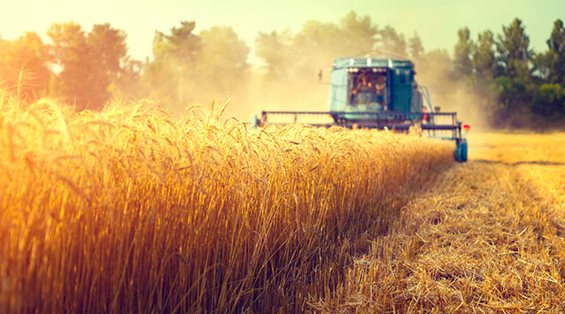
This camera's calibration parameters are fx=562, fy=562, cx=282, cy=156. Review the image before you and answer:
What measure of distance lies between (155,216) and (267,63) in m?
67.5

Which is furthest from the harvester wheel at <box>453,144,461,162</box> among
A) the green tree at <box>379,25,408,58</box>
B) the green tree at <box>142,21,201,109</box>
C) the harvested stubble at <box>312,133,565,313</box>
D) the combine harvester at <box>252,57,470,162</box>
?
the green tree at <box>379,25,408,58</box>

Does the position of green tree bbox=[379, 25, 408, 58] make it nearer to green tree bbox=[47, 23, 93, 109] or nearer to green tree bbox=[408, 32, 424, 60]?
green tree bbox=[408, 32, 424, 60]

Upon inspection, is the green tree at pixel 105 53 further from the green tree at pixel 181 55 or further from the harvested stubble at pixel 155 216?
the harvested stubble at pixel 155 216

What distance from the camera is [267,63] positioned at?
227ft

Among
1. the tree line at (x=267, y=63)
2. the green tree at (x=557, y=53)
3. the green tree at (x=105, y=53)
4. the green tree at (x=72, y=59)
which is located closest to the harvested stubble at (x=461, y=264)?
the tree line at (x=267, y=63)

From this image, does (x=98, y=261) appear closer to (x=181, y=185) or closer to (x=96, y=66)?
(x=181, y=185)

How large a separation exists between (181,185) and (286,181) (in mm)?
1190

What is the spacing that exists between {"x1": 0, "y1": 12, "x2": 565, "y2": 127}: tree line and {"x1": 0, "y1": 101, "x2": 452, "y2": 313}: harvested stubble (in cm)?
2336

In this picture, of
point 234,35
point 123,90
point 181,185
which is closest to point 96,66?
point 123,90

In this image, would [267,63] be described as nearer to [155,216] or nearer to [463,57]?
[463,57]

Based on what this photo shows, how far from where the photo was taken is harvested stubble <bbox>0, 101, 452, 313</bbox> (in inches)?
80.7

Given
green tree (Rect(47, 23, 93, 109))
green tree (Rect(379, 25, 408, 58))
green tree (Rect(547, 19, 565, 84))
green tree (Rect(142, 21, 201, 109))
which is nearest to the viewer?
green tree (Rect(47, 23, 93, 109))

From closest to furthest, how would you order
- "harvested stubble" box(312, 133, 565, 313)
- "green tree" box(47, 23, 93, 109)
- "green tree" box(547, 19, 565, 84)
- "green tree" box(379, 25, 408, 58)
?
"harvested stubble" box(312, 133, 565, 313) → "green tree" box(47, 23, 93, 109) → "green tree" box(547, 19, 565, 84) → "green tree" box(379, 25, 408, 58)

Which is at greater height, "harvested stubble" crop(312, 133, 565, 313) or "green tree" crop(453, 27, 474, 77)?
"green tree" crop(453, 27, 474, 77)
